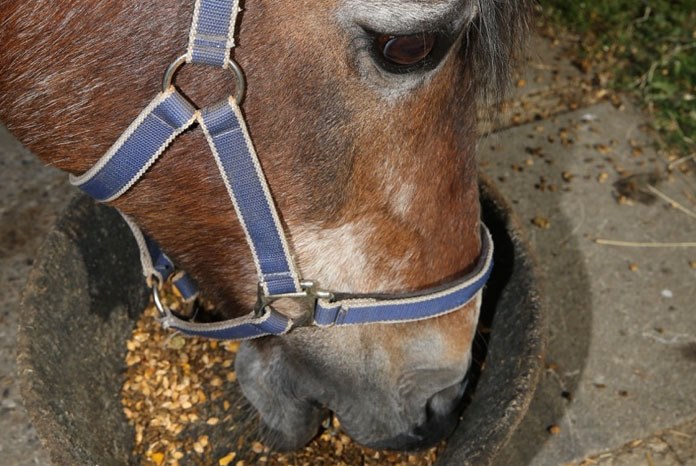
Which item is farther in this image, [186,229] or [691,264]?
[691,264]

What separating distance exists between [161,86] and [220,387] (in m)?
0.98

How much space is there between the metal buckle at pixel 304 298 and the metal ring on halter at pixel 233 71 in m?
0.34

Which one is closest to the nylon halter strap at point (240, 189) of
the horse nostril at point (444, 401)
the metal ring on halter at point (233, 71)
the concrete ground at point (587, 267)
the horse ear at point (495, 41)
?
the metal ring on halter at point (233, 71)

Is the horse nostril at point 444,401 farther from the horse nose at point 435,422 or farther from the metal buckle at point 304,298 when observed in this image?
the metal buckle at point 304,298

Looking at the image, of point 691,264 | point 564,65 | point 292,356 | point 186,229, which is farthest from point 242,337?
point 564,65

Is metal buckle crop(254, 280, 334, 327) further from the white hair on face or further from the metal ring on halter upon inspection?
the metal ring on halter

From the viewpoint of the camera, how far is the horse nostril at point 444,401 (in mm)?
1480

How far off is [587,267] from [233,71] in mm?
1567

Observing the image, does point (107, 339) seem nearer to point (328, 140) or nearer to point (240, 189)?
point (240, 189)

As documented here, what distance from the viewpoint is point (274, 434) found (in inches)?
65.2

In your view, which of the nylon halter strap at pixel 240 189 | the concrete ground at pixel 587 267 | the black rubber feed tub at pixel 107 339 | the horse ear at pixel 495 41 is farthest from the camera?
the concrete ground at pixel 587 267

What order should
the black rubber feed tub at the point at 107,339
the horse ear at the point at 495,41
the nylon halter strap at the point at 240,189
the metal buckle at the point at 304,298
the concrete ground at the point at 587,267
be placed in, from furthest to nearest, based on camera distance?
the concrete ground at the point at 587,267, the black rubber feed tub at the point at 107,339, the metal buckle at the point at 304,298, the horse ear at the point at 495,41, the nylon halter strap at the point at 240,189

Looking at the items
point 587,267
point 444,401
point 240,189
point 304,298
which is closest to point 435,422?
point 444,401

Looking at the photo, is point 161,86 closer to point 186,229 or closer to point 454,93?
point 186,229
